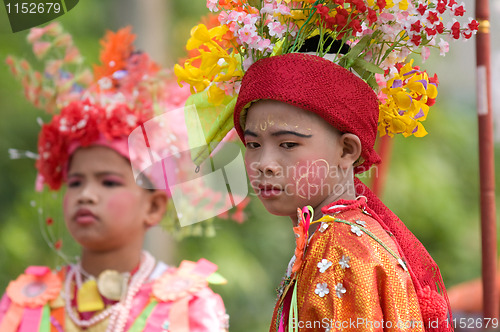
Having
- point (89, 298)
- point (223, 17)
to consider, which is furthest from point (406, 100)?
point (89, 298)

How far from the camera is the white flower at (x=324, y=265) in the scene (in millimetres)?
1900

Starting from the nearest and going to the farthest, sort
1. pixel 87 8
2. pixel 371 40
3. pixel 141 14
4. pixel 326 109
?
pixel 326 109, pixel 371 40, pixel 141 14, pixel 87 8

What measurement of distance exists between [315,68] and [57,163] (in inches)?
66.2

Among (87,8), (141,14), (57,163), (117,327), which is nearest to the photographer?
(117,327)

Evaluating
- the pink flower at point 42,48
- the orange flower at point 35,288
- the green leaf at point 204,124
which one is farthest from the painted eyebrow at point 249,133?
the pink flower at point 42,48

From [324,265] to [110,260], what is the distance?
5.08 ft

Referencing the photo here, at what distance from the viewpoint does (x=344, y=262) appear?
1.90 meters

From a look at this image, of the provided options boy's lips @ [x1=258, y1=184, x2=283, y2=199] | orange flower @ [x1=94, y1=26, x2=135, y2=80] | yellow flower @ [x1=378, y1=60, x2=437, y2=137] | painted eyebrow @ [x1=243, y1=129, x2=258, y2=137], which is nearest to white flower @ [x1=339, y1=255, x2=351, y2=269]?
Result: boy's lips @ [x1=258, y1=184, x2=283, y2=199]

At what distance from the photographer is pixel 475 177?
6.82 meters

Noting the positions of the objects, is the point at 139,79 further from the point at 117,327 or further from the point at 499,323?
the point at 499,323

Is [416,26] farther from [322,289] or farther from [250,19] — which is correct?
[322,289]

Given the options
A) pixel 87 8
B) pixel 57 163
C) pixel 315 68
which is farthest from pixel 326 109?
pixel 87 8

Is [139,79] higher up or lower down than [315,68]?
higher up

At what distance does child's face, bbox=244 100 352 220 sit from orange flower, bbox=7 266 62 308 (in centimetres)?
148
